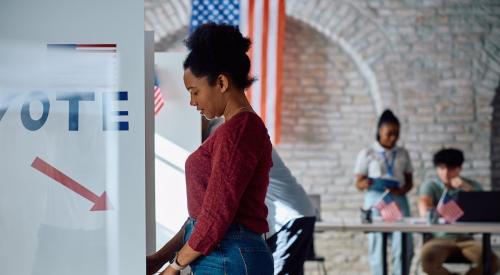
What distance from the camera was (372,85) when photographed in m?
8.05

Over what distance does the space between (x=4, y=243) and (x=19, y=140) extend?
225 millimetres

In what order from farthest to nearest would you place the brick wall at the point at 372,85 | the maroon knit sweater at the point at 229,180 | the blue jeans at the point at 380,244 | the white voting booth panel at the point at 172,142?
the brick wall at the point at 372,85, the blue jeans at the point at 380,244, the white voting booth panel at the point at 172,142, the maroon knit sweater at the point at 229,180

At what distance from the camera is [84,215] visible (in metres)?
1.98

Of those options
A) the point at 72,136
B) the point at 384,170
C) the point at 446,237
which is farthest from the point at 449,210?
the point at 72,136

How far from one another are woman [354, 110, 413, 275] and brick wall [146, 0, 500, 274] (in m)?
0.98

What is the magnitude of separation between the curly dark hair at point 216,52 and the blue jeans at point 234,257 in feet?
1.23

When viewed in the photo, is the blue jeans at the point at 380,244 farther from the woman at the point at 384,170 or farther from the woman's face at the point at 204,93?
the woman's face at the point at 204,93

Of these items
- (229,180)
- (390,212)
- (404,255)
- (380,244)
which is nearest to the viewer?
(229,180)

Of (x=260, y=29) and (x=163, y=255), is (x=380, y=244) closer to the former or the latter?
(x=260, y=29)

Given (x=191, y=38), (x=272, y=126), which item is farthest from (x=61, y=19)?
(x=272, y=126)

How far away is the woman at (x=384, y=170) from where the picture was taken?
6.94 metres

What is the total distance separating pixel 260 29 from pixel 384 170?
144 centimetres

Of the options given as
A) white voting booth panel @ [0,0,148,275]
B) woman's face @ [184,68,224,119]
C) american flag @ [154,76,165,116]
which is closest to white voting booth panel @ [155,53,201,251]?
american flag @ [154,76,165,116]

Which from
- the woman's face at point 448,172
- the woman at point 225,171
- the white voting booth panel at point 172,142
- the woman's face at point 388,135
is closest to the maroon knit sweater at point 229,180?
the woman at point 225,171
